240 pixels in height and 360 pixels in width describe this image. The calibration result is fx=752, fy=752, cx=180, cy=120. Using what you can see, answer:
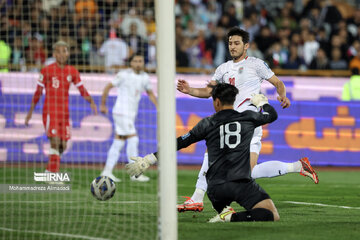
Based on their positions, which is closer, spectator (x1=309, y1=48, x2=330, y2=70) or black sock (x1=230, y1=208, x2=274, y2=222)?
black sock (x1=230, y1=208, x2=274, y2=222)

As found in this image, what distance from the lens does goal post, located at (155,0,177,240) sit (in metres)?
7.09

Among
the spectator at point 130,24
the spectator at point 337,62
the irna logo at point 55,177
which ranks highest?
the spectator at point 130,24

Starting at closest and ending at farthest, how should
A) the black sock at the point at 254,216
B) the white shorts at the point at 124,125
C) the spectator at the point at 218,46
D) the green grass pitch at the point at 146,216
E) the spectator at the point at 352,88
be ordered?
the green grass pitch at the point at 146,216 < the black sock at the point at 254,216 < the white shorts at the point at 124,125 < the spectator at the point at 352,88 < the spectator at the point at 218,46

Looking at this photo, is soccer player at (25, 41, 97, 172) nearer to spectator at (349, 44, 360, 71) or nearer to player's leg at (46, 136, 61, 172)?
player's leg at (46, 136, 61, 172)

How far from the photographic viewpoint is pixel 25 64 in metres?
15.0

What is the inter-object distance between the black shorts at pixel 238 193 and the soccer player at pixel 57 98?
5.88m

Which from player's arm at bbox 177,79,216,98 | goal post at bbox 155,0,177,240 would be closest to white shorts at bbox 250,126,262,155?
player's arm at bbox 177,79,216,98

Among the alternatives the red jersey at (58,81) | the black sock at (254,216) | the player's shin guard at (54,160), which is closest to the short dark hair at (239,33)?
the black sock at (254,216)

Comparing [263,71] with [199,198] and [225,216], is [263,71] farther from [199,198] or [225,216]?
[225,216]

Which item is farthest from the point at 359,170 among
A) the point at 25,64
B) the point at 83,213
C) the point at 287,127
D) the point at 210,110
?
the point at 83,213

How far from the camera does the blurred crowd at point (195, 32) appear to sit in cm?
1348

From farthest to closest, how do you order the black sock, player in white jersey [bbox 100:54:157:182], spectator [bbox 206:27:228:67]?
1. spectator [bbox 206:27:228:67]
2. player in white jersey [bbox 100:54:157:182]
3. the black sock

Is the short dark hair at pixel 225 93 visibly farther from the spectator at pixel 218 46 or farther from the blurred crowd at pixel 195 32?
the spectator at pixel 218 46

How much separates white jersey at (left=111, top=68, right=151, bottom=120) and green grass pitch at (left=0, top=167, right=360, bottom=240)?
170cm
